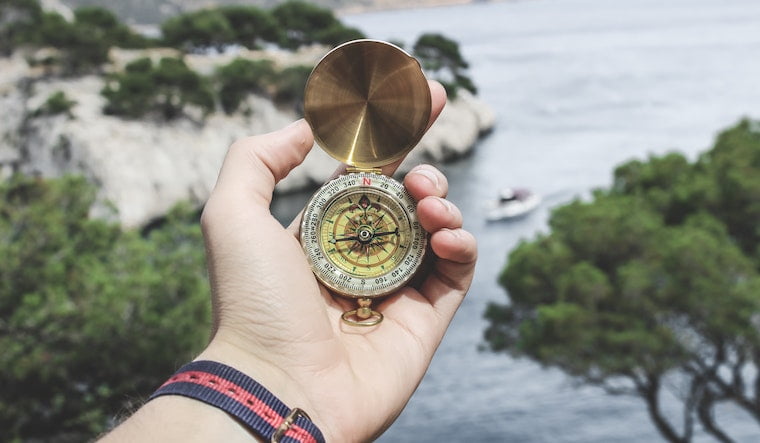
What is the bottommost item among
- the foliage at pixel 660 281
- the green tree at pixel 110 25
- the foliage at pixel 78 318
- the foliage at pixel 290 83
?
the green tree at pixel 110 25

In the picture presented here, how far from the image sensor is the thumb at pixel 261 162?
2.08 m

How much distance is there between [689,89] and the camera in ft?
101

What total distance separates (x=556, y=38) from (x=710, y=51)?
14.6 metres

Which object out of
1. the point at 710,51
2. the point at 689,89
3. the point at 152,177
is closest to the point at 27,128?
the point at 152,177

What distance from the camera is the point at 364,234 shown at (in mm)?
2359

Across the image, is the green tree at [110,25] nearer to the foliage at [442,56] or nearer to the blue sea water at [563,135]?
the foliage at [442,56]

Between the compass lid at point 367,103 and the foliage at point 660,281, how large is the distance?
6047 mm

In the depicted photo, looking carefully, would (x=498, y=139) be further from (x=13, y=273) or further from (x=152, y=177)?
(x=13, y=273)

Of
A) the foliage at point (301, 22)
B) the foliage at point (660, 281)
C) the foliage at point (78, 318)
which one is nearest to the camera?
the foliage at point (78, 318)

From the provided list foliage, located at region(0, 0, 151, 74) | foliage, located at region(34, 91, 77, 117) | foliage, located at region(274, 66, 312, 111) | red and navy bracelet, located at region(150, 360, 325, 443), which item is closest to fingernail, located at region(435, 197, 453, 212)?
red and navy bracelet, located at region(150, 360, 325, 443)

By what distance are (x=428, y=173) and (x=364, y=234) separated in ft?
0.97

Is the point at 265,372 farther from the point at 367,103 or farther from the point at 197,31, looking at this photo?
the point at 197,31

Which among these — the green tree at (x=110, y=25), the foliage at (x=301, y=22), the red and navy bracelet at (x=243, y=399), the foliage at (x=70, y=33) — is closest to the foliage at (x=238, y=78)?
the foliage at (x=70, y=33)

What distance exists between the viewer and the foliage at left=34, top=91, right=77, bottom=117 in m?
19.8
